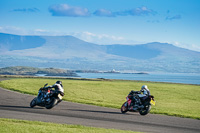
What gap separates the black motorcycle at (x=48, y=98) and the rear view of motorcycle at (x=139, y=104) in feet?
13.5

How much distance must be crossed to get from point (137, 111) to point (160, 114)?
5.99 feet

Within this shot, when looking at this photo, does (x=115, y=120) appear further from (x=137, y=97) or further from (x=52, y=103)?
(x=52, y=103)

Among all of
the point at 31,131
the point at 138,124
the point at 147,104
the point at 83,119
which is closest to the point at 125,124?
the point at 138,124

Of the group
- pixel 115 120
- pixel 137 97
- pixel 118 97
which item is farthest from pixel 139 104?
pixel 118 97

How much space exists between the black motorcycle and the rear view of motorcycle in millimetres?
4112

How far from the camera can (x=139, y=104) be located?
19.7 m

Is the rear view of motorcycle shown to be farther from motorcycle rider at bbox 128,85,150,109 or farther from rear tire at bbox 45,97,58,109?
rear tire at bbox 45,97,58,109

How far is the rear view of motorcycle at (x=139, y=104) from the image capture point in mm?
19253

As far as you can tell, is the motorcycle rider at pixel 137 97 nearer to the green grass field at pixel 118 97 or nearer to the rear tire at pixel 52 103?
the green grass field at pixel 118 97

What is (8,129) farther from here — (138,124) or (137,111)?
(137,111)

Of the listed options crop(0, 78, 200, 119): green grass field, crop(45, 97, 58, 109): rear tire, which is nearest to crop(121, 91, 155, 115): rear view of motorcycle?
crop(0, 78, 200, 119): green grass field

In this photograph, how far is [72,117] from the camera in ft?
57.4

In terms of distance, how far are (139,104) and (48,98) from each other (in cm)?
552

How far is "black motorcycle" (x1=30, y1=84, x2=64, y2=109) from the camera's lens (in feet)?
65.5
